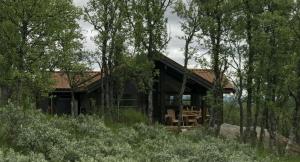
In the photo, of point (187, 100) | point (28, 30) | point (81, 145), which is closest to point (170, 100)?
point (187, 100)

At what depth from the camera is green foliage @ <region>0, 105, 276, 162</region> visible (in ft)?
45.1

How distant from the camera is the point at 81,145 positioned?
1566 cm

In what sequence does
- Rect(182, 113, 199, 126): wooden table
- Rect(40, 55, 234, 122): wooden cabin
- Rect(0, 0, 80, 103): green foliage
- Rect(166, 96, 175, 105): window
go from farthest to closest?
Rect(166, 96, 175, 105): window → Rect(40, 55, 234, 122): wooden cabin → Rect(182, 113, 199, 126): wooden table → Rect(0, 0, 80, 103): green foliage

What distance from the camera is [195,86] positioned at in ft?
132

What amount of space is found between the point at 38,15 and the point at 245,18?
10478mm

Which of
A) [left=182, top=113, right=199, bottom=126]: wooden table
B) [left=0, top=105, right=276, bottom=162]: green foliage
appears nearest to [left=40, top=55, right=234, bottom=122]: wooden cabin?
[left=182, top=113, right=199, bottom=126]: wooden table

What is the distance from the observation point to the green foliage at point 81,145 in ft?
45.1

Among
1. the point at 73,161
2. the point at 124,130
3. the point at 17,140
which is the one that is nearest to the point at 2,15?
the point at 124,130


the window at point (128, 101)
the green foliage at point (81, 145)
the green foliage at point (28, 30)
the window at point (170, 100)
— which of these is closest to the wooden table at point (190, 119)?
the window at point (170, 100)

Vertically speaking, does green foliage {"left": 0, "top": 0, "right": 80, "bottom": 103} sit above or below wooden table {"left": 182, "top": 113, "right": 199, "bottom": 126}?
above

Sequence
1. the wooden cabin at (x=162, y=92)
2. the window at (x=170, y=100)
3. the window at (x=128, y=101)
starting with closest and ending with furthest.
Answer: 1. the wooden cabin at (x=162, y=92)
2. the window at (x=128, y=101)
3. the window at (x=170, y=100)

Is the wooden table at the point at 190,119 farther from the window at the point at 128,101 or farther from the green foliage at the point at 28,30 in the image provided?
the green foliage at the point at 28,30

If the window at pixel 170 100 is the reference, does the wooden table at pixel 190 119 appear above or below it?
below

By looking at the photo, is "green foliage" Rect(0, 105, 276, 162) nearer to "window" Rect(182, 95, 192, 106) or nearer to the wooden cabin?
the wooden cabin
